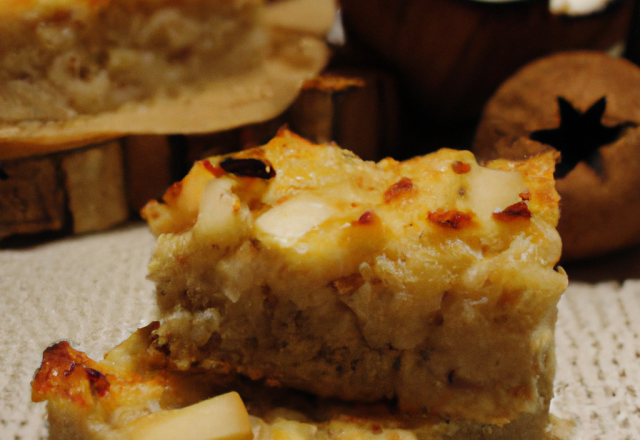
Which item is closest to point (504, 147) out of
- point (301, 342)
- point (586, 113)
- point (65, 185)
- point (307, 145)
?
point (586, 113)

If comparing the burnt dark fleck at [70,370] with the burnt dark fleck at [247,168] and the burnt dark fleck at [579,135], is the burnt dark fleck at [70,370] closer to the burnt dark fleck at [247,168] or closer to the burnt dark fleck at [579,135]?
the burnt dark fleck at [247,168]

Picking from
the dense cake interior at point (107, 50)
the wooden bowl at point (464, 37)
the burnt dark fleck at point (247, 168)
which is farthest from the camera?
the wooden bowl at point (464, 37)

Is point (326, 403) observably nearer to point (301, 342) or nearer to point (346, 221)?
point (301, 342)

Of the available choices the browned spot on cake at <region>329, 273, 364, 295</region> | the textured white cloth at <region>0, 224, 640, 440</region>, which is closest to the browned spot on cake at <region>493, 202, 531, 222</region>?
the browned spot on cake at <region>329, 273, 364, 295</region>

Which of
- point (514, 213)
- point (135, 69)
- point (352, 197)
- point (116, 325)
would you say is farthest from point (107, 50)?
point (514, 213)

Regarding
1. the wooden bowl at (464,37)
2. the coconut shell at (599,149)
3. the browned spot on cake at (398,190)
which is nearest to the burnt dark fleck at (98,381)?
the browned spot on cake at (398,190)

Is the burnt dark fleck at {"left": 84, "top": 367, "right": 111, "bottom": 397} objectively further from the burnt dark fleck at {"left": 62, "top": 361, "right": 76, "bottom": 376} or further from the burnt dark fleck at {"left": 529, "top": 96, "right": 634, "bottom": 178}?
the burnt dark fleck at {"left": 529, "top": 96, "right": 634, "bottom": 178}
